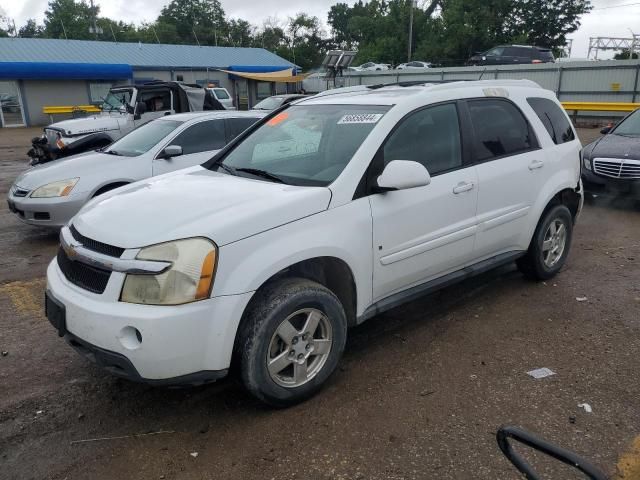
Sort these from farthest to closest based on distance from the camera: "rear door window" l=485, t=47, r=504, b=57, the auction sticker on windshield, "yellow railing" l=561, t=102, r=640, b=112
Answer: "rear door window" l=485, t=47, r=504, b=57, "yellow railing" l=561, t=102, r=640, b=112, the auction sticker on windshield

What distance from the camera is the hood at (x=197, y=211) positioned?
2785 millimetres

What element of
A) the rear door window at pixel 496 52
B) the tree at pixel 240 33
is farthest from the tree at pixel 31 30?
the rear door window at pixel 496 52

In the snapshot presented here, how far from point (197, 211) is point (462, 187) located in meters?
1.97

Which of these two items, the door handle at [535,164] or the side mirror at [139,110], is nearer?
the door handle at [535,164]

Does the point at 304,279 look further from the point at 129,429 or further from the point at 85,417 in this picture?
the point at 85,417

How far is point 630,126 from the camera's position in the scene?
8.53 meters

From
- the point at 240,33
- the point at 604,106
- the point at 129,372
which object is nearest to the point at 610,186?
the point at 129,372

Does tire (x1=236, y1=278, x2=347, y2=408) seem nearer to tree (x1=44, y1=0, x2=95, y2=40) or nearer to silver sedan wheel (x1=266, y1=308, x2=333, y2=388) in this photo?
silver sedan wheel (x1=266, y1=308, x2=333, y2=388)

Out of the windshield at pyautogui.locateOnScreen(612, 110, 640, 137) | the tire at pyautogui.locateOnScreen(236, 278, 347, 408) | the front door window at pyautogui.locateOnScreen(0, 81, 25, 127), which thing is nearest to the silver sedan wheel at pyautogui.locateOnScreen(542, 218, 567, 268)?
the tire at pyautogui.locateOnScreen(236, 278, 347, 408)

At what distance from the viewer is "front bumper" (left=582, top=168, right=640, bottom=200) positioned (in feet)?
24.5

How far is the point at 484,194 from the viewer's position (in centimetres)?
405

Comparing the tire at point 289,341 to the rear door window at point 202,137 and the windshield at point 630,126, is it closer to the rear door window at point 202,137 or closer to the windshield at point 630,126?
the rear door window at point 202,137

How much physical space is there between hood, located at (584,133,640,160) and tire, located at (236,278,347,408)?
6.28 metres

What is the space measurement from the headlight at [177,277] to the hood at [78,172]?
430 centimetres
